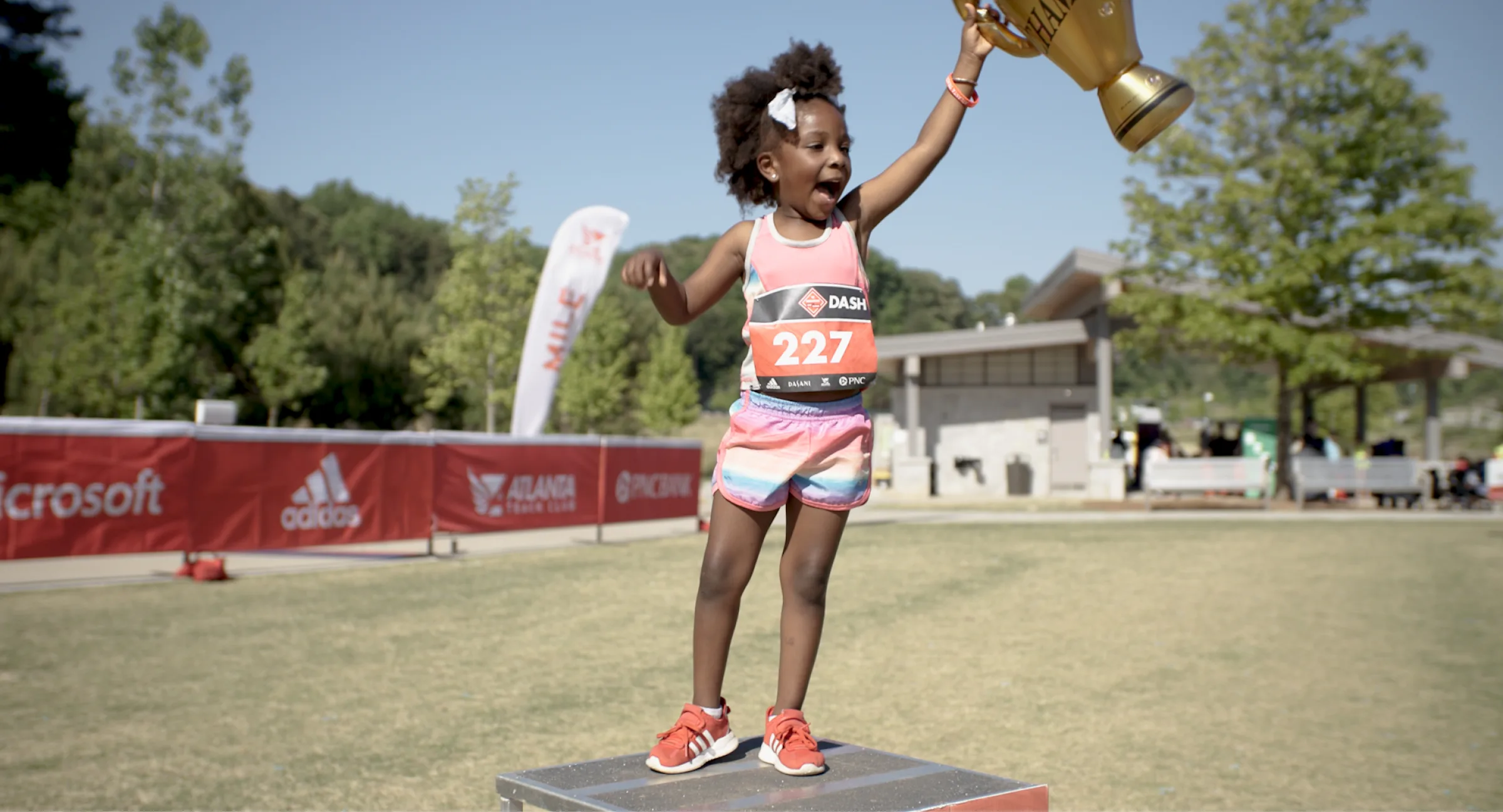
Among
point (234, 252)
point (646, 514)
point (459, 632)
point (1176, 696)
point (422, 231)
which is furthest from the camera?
point (422, 231)

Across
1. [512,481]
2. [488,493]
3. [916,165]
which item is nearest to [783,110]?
[916,165]

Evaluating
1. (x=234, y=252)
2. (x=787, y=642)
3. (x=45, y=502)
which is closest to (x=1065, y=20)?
(x=787, y=642)

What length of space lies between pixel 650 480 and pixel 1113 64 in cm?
1501

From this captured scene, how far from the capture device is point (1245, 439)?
103ft

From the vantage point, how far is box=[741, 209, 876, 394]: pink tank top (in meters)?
3.20

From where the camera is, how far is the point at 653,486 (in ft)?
58.3

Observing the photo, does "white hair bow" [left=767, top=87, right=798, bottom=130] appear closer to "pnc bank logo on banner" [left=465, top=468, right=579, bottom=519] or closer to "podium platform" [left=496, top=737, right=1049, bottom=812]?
"podium platform" [left=496, top=737, right=1049, bottom=812]

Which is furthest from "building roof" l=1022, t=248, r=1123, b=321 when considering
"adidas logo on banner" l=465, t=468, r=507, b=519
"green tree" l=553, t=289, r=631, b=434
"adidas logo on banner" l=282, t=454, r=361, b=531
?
"adidas logo on banner" l=282, t=454, r=361, b=531

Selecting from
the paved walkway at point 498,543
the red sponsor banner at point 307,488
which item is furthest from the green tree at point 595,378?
the red sponsor banner at point 307,488

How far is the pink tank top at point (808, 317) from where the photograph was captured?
126 inches

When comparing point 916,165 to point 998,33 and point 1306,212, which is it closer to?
point 998,33

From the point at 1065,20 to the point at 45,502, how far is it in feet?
33.6

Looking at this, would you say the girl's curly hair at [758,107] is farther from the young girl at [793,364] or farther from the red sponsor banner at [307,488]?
the red sponsor banner at [307,488]

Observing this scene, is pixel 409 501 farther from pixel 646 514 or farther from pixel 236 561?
pixel 646 514
